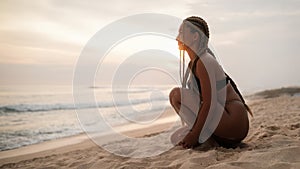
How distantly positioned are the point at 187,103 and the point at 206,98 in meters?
0.36

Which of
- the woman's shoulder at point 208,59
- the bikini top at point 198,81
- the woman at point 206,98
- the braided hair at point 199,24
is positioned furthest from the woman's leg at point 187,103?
the braided hair at point 199,24

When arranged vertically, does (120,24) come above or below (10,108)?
above

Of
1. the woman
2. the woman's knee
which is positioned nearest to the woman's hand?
the woman

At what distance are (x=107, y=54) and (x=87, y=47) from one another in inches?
13.2

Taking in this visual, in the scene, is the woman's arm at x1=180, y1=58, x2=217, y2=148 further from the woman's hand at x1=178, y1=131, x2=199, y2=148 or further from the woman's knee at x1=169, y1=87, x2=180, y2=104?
the woman's knee at x1=169, y1=87, x2=180, y2=104

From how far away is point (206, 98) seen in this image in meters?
2.69

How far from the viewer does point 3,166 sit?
159 inches

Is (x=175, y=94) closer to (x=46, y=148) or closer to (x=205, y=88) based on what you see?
(x=205, y=88)

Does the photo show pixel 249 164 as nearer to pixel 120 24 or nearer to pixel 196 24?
pixel 196 24

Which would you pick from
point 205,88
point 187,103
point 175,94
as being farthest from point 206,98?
point 175,94

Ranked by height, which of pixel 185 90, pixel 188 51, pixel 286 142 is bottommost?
pixel 286 142

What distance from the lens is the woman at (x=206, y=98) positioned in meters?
2.71

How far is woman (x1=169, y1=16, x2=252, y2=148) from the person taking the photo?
107 inches

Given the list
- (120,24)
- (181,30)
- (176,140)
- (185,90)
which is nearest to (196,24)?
(181,30)
